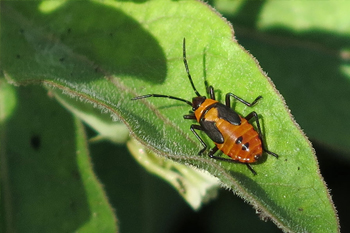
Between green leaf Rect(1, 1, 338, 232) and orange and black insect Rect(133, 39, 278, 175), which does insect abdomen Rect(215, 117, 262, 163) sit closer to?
orange and black insect Rect(133, 39, 278, 175)

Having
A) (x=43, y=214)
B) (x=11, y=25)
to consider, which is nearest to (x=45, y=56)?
(x=11, y=25)

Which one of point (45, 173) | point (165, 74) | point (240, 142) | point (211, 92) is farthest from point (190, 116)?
→ point (45, 173)

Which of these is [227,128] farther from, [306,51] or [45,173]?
[306,51]

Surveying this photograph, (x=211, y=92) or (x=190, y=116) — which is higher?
(x=211, y=92)

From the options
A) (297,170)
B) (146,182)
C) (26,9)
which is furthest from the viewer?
(146,182)

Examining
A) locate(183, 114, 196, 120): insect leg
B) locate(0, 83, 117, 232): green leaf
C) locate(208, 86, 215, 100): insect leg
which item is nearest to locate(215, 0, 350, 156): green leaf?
locate(208, 86, 215, 100): insect leg

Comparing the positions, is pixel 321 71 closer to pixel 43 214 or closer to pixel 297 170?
pixel 297 170
